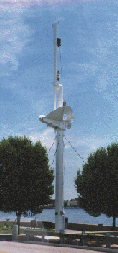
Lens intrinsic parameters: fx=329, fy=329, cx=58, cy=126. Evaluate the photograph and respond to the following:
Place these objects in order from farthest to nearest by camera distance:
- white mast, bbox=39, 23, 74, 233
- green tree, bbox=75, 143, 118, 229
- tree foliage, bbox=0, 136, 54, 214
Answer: green tree, bbox=75, 143, 118, 229 < tree foliage, bbox=0, 136, 54, 214 < white mast, bbox=39, 23, 74, 233

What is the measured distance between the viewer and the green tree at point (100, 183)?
152 ft

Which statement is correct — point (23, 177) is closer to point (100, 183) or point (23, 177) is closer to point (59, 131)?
point (59, 131)

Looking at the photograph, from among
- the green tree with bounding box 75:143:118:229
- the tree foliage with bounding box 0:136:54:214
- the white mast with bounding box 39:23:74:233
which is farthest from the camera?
the green tree with bounding box 75:143:118:229

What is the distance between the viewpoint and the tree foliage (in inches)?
1666

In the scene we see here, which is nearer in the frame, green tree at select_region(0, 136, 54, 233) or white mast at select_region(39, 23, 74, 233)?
white mast at select_region(39, 23, 74, 233)

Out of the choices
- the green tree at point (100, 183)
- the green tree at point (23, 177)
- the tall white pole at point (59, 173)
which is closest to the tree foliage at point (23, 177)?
the green tree at point (23, 177)

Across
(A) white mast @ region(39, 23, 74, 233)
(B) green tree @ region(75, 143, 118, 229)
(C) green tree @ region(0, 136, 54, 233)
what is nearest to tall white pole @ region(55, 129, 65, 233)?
(A) white mast @ region(39, 23, 74, 233)

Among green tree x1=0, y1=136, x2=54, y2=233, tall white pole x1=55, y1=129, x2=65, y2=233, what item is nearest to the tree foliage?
green tree x1=0, y1=136, x2=54, y2=233

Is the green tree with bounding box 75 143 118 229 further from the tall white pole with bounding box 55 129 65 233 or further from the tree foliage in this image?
the tall white pole with bounding box 55 129 65 233

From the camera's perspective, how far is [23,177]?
4306 centimetres

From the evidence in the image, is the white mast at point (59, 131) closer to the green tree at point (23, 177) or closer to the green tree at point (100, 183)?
the green tree at point (23, 177)

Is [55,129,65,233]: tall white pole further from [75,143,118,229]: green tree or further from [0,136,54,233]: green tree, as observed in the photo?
[75,143,118,229]: green tree

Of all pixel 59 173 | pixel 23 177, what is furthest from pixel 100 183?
pixel 23 177

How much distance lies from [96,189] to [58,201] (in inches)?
388
